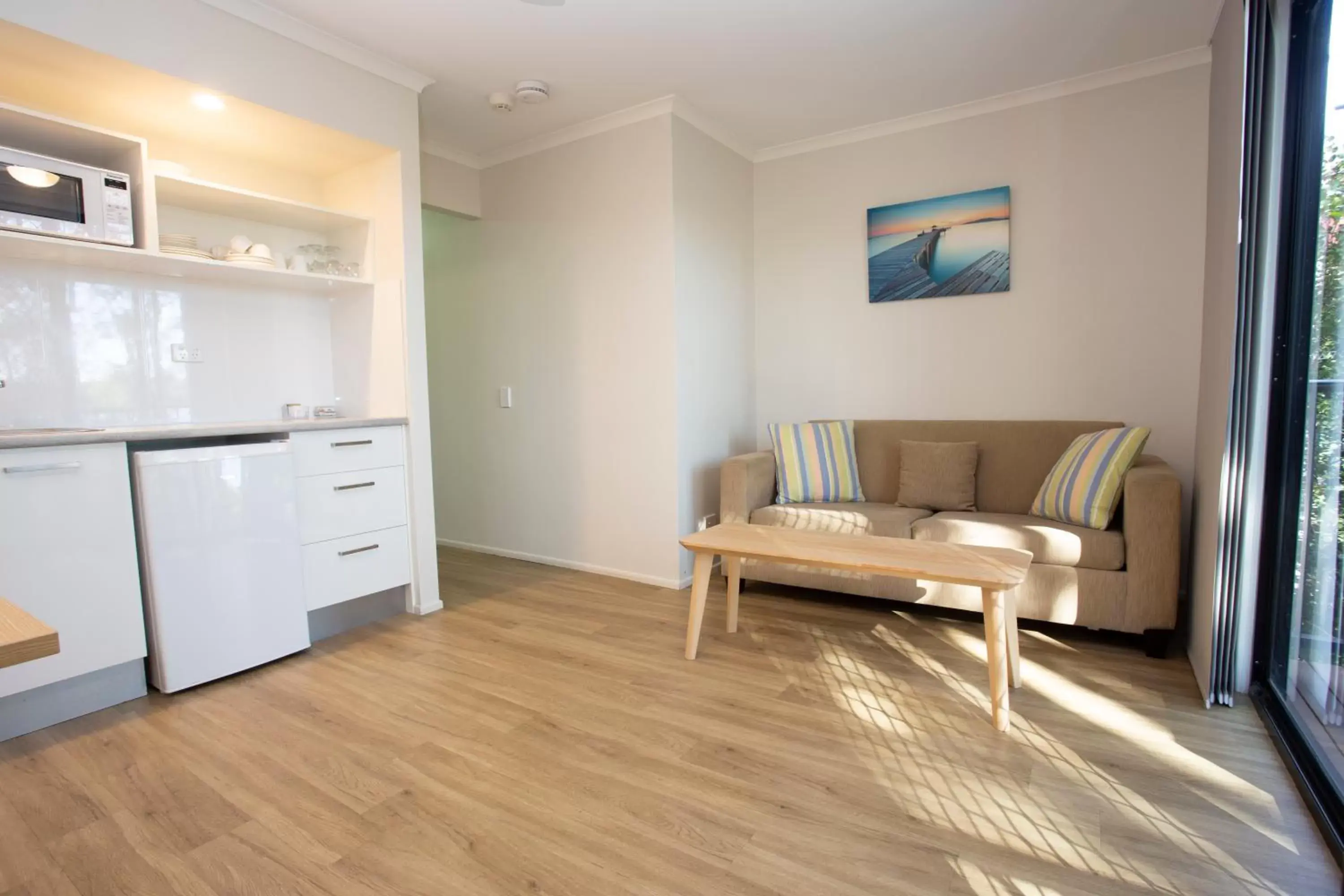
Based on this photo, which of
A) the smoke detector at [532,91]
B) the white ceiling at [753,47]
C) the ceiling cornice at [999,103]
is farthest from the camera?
the smoke detector at [532,91]

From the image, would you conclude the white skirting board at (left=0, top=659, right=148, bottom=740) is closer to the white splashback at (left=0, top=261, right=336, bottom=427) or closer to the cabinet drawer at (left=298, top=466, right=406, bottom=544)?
the cabinet drawer at (left=298, top=466, right=406, bottom=544)

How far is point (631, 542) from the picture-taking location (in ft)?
12.0

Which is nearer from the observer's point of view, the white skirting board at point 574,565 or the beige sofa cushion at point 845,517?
the beige sofa cushion at point 845,517

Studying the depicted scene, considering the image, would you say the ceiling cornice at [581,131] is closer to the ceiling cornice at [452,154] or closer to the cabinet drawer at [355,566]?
the ceiling cornice at [452,154]

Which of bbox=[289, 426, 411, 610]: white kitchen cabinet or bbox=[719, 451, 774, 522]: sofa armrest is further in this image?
bbox=[719, 451, 774, 522]: sofa armrest

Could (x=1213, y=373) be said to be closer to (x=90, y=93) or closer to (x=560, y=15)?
(x=560, y=15)

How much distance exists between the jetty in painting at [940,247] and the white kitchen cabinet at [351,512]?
2.65 metres

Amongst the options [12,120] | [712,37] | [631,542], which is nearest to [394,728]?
[631,542]

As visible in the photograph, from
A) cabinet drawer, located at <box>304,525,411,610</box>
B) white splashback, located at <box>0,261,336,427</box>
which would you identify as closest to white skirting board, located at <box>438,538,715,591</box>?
cabinet drawer, located at <box>304,525,411,610</box>

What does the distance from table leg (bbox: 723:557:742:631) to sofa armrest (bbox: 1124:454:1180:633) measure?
56.2 inches

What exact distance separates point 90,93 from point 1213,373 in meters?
4.01

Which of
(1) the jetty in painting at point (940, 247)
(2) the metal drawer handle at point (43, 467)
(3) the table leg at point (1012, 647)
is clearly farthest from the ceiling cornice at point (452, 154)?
(3) the table leg at point (1012, 647)

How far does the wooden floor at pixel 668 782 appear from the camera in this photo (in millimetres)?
1405

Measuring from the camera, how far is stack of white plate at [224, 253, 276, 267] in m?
2.73
